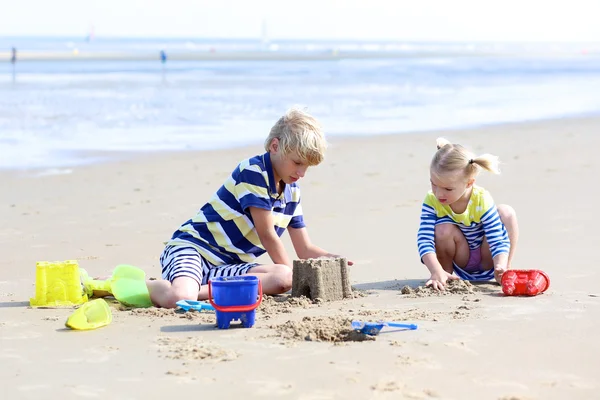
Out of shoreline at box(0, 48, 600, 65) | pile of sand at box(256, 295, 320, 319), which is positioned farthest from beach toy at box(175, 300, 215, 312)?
shoreline at box(0, 48, 600, 65)

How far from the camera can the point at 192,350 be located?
337 cm

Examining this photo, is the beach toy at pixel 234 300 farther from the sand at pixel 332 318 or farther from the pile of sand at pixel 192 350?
the pile of sand at pixel 192 350

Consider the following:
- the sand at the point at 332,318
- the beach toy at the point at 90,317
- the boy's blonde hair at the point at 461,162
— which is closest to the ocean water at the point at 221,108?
the sand at the point at 332,318

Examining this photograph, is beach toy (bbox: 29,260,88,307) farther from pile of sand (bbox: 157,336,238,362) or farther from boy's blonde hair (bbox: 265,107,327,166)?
boy's blonde hair (bbox: 265,107,327,166)

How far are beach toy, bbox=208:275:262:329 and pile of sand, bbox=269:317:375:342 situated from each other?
0.44ft

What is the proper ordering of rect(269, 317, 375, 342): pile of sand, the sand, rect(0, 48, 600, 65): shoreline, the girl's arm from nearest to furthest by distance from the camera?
1. the sand
2. rect(269, 317, 375, 342): pile of sand
3. the girl's arm
4. rect(0, 48, 600, 65): shoreline

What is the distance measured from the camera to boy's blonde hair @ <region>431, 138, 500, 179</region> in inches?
177

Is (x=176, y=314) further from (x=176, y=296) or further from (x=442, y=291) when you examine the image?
(x=442, y=291)

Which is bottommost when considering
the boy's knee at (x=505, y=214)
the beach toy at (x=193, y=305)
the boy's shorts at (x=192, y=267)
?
the beach toy at (x=193, y=305)

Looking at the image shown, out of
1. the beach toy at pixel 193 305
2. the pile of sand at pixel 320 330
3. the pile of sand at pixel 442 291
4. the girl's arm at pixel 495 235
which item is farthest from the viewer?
the girl's arm at pixel 495 235

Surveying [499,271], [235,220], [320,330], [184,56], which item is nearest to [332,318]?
[320,330]

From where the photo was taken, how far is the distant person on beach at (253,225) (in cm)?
437

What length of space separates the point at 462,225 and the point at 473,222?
0.07 metres

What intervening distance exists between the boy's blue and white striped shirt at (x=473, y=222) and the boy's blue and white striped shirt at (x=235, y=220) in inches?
28.8
